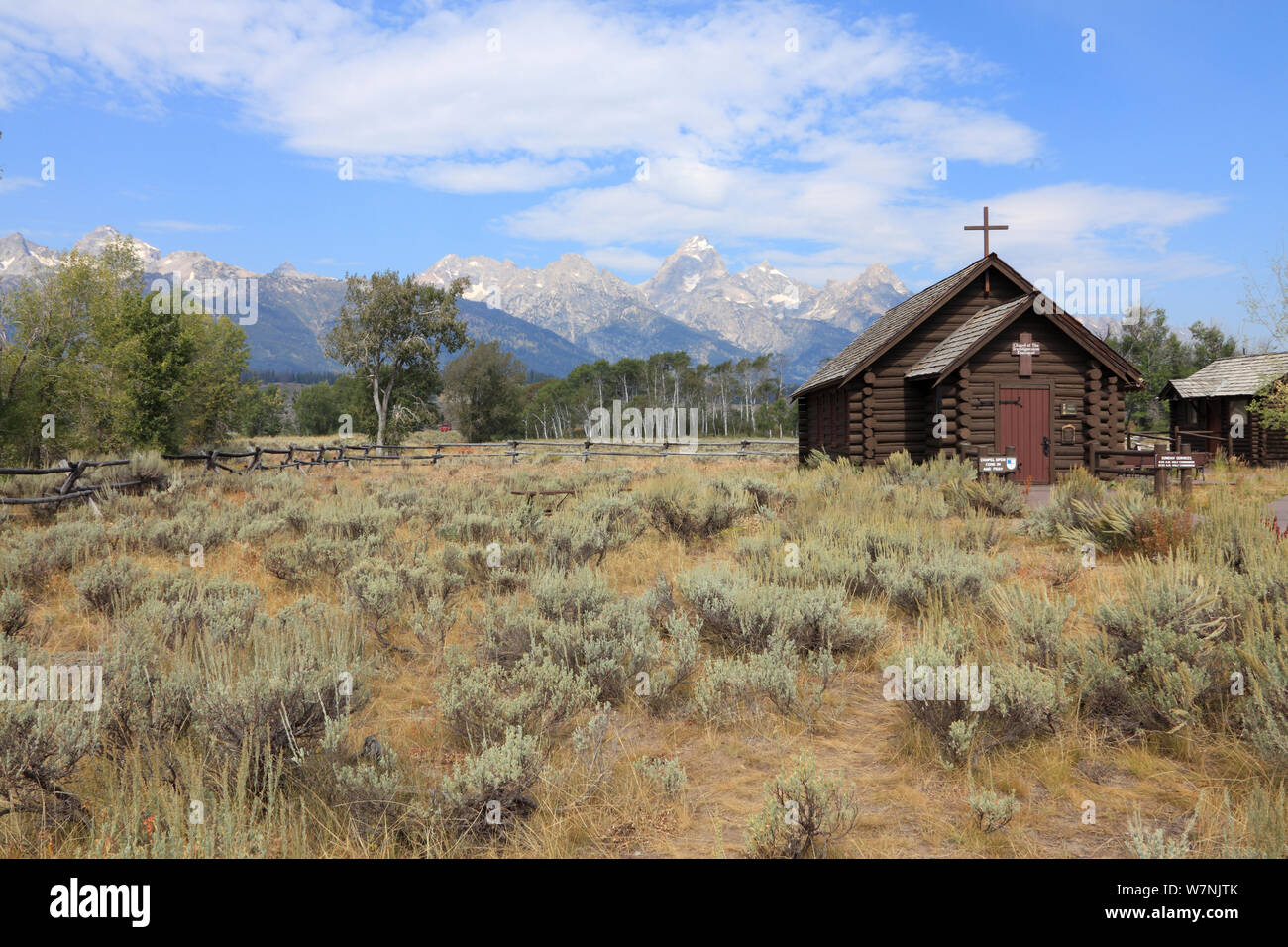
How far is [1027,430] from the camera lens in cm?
1689

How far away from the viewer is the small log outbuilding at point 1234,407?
92.2 feet

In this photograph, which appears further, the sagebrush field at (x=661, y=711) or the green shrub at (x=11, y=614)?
the green shrub at (x=11, y=614)

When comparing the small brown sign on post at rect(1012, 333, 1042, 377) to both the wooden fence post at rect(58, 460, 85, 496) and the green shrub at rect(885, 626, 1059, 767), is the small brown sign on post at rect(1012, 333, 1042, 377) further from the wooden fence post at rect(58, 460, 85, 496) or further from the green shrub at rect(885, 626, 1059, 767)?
the wooden fence post at rect(58, 460, 85, 496)

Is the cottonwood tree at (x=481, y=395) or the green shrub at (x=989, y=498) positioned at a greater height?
the cottonwood tree at (x=481, y=395)

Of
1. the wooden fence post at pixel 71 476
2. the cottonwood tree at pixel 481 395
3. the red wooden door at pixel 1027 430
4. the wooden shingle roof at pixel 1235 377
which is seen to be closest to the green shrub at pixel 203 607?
the wooden fence post at pixel 71 476

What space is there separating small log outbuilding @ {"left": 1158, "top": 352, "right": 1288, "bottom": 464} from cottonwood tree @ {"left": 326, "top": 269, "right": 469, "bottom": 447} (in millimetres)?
46571

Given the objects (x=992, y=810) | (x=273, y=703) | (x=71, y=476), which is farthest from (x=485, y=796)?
(x=71, y=476)

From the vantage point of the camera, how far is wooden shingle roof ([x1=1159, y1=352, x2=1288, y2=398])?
28.4 m

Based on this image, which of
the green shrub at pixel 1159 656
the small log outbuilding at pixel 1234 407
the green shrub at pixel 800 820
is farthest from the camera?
the small log outbuilding at pixel 1234 407

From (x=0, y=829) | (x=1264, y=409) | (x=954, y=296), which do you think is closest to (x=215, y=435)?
(x=954, y=296)

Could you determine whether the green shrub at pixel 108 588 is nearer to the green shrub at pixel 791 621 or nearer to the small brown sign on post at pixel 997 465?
the green shrub at pixel 791 621

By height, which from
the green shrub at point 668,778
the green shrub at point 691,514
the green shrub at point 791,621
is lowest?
the green shrub at point 668,778

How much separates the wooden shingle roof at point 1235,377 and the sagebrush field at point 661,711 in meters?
→ 29.6

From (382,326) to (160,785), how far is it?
51.6 meters
